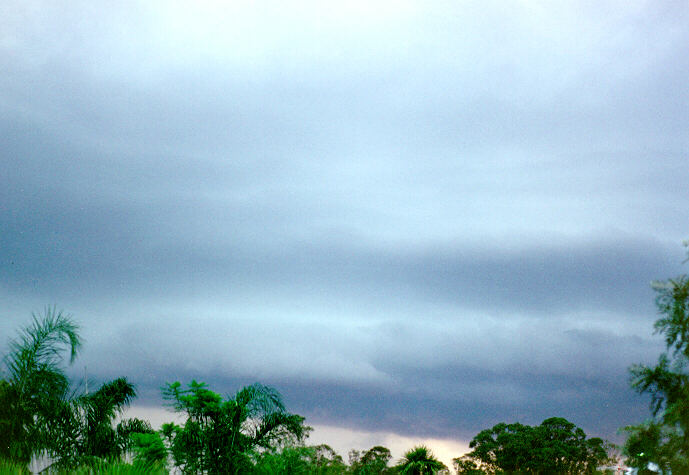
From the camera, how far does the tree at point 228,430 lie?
18688mm

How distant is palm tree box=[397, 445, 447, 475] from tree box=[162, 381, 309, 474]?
13.4 metres

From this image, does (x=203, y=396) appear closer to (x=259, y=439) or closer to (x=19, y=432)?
(x=259, y=439)

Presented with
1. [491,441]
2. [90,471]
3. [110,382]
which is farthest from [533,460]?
[90,471]

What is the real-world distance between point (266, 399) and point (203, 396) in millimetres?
1712

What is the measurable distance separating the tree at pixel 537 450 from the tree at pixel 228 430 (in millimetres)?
36282

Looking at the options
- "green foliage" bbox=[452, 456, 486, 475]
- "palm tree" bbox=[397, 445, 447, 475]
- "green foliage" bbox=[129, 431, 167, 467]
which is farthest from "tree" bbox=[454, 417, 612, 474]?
"green foliage" bbox=[129, 431, 167, 467]

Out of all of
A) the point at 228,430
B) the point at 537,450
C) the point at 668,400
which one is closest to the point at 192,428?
the point at 228,430

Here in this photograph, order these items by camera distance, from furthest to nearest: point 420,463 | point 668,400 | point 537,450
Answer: point 537,450
point 420,463
point 668,400

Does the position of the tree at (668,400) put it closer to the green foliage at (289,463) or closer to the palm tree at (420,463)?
the green foliage at (289,463)

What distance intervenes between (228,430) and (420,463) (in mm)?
14795

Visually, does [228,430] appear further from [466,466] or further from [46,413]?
[466,466]

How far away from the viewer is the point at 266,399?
1955 centimetres

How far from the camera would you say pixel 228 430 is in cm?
1895

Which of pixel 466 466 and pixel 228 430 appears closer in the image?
pixel 228 430
